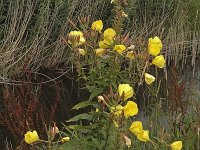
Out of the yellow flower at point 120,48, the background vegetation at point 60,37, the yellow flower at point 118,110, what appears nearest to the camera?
the yellow flower at point 118,110

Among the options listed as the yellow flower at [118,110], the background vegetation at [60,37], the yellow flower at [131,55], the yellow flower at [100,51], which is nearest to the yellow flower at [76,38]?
the yellow flower at [100,51]

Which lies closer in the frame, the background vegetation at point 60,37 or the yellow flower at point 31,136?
the yellow flower at point 31,136

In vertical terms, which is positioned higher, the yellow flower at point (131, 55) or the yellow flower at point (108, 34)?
the yellow flower at point (108, 34)

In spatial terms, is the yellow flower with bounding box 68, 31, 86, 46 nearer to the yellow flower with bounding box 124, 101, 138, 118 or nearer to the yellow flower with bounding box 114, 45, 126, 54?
the yellow flower with bounding box 114, 45, 126, 54

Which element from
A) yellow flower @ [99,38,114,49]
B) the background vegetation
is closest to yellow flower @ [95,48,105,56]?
yellow flower @ [99,38,114,49]

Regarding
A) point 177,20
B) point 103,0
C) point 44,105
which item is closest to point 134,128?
point 44,105

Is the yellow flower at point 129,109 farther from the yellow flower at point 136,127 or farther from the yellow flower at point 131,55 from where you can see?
the yellow flower at point 131,55

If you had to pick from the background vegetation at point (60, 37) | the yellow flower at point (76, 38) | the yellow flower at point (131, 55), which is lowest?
the background vegetation at point (60, 37)

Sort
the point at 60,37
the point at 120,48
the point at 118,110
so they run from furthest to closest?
1. the point at 60,37
2. the point at 120,48
3. the point at 118,110

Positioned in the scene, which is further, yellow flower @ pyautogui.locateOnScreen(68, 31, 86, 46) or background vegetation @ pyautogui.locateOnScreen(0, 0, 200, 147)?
background vegetation @ pyautogui.locateOnScreen(0, 0, 200, 147)

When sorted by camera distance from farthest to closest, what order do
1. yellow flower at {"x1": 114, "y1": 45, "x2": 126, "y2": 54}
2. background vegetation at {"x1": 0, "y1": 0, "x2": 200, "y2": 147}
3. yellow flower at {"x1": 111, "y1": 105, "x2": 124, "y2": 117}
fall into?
background vegetation at {"x1": 0, "y1": 0, "x2": 200, "y2": 147} < yellow flower at {"x1": 114, "y1": 45, "x2": 126, "y2": 54} < yellow flower at {"x1": 111, "y1": 105, "x2": 124, "y2": 117}

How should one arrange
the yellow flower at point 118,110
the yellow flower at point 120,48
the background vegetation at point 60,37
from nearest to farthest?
1. the yellow flower at point 118,110
2. the yellow flower at point 120,48
3. the background vegetation at point 60,37

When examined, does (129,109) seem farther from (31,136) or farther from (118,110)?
(31,136)

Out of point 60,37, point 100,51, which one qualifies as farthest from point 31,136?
point 60,37
